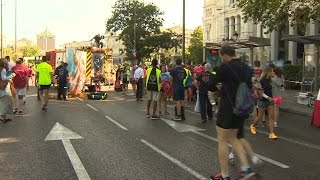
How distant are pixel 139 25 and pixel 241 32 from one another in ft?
69.3

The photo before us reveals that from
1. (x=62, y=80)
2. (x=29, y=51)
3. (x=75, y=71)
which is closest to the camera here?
(x=62, y=80)

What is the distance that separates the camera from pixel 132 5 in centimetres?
8481

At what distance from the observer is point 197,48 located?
96500 millimetres

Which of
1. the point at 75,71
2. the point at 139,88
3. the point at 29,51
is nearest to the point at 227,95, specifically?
the point at 139,88

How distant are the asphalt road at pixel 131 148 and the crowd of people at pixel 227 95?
18.0 inches

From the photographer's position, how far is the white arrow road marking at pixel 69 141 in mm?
7020

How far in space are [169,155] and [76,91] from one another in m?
15.4

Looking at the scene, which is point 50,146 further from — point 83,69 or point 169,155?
point 83,69

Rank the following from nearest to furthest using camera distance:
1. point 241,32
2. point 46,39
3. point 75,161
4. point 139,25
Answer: point 75,161
point 241,32
point 139,25
point 46,39

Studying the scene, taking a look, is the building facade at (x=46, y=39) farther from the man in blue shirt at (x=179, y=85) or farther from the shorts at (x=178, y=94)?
the shorts at (x=178, y=94)

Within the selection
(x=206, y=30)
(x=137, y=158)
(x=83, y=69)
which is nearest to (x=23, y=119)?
(x=137, y=158)

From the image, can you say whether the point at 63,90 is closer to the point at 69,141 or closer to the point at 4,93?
the point at 4,93

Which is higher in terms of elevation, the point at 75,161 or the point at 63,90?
the point at 63,90

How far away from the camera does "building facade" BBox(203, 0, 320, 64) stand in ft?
165
